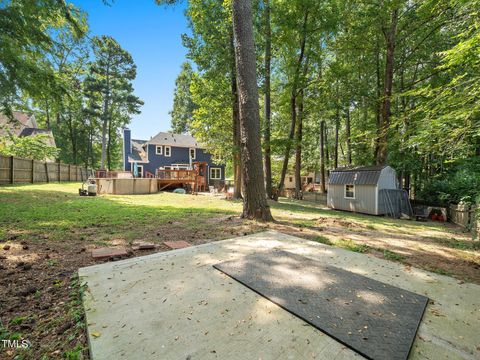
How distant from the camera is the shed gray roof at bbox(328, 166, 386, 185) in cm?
1287

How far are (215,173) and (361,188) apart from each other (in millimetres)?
16594

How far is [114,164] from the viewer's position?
40062 millimetres

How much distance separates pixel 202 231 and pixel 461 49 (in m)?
5.30

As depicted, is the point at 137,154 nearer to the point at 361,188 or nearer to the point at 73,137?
the point at 73,137

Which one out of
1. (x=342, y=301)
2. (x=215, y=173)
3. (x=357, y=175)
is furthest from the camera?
(x=215, y=173)

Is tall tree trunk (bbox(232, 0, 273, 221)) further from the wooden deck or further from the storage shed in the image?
the wooden deck

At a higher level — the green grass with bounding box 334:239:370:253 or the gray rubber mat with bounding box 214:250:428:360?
the gray rubber mat with bounding box 214:250:428:360

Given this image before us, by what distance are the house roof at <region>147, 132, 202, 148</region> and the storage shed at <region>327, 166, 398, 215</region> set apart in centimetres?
1464

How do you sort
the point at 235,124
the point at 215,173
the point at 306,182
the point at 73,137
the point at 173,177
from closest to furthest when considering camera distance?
1. the point at 235,124
2. the point at 173,177
3. the point at 215,173
4. the point at 73,137
5. the point at 306,182

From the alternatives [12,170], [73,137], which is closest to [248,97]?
[12,170]

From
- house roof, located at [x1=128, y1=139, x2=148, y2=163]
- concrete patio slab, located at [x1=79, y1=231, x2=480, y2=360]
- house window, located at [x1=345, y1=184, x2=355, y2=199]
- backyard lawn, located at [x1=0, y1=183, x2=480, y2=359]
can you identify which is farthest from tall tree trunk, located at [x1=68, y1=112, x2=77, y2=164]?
concrete patio slab, located at [x1=79, y1=231, x2=480, y2=360]

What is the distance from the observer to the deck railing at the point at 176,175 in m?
18.6

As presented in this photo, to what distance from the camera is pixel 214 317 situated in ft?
→ 6.29

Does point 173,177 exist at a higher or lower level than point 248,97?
lower
